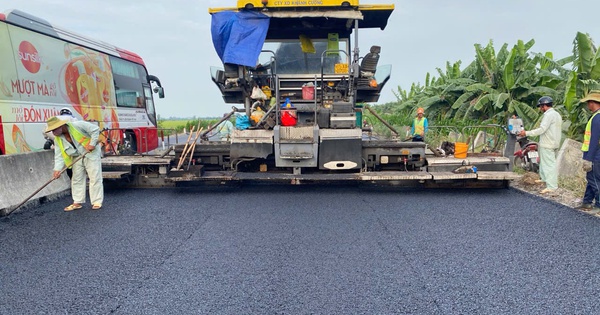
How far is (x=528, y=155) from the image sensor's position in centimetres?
751

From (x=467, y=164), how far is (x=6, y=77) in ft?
23.4

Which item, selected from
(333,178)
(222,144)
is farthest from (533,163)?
(222,144)

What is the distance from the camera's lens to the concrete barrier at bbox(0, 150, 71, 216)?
5.18 metres

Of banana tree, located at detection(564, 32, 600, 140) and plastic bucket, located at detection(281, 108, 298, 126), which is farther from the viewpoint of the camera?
banana tree, located at detection(564, 32, 600, 140)

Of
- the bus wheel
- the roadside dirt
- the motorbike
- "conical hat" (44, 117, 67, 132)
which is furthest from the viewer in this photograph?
the bus wheel

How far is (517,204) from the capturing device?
5.44m

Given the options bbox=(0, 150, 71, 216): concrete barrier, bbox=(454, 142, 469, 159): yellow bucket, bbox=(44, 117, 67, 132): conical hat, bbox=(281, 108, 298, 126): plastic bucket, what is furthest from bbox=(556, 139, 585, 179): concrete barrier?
bbox=(0, 150, 71, 216): concrete barrier

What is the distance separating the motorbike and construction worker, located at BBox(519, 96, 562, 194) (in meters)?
1.35

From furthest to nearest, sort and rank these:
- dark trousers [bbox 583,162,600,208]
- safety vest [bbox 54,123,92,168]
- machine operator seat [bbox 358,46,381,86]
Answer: machine operator seat [bbox 358,46,381,86]
safety vest [bbox 54,123,92,168]
dark trousers [bbox 583,162,600,208]

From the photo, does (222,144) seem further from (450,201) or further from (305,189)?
(450,201)

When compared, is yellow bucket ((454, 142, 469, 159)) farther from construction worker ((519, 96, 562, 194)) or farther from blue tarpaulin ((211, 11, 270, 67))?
blue tarpaulin ((211, 11, 270, 67))

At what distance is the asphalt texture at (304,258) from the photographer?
8.96 ft

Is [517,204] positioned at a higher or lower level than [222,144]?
lower

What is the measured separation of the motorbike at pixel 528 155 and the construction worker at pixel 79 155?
23.3 ft
